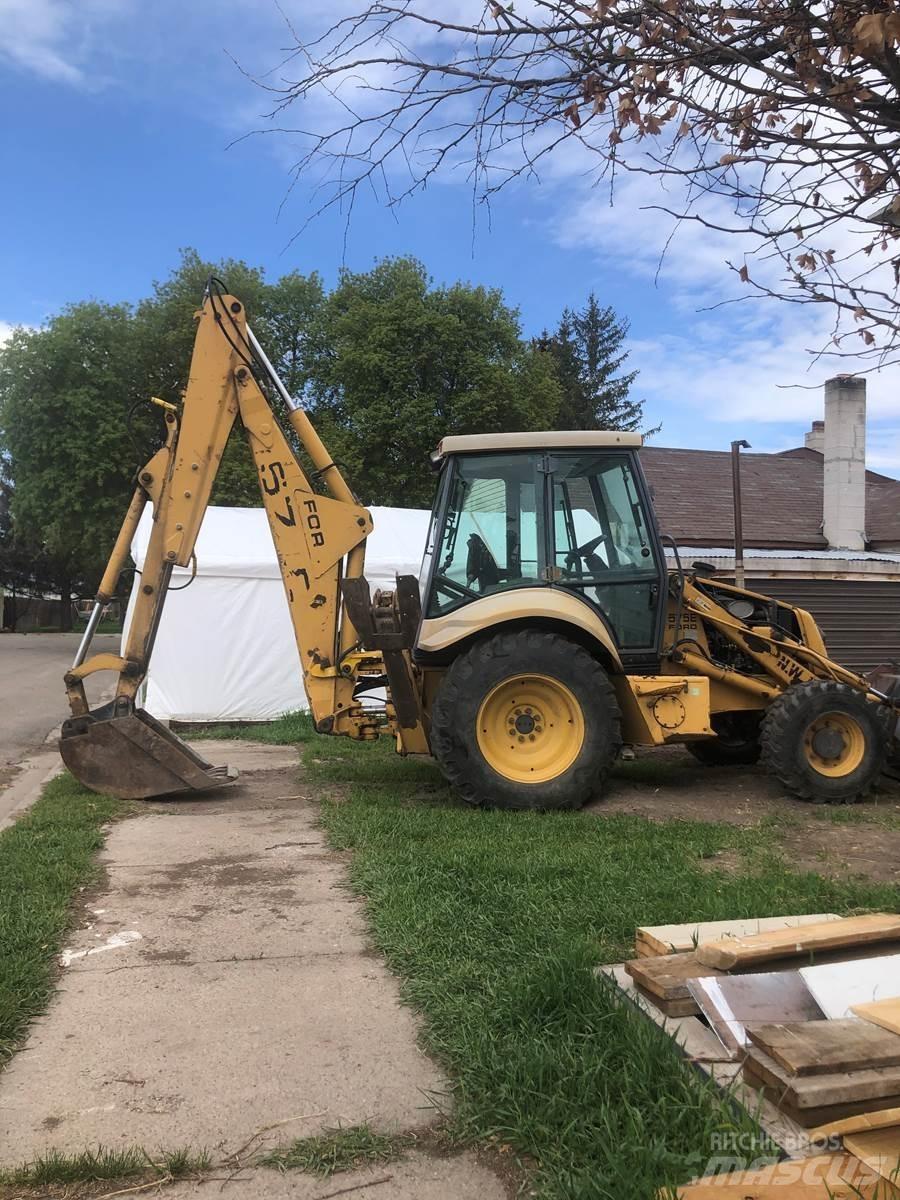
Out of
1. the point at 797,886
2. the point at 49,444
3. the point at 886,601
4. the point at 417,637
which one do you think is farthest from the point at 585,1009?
the point at 49,444

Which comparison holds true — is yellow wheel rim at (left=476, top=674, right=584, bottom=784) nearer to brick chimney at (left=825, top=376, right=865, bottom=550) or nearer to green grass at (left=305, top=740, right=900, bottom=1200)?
green grass at (left=305, top=740, right=900, bottom=1200)

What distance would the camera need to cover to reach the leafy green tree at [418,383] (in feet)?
83.5

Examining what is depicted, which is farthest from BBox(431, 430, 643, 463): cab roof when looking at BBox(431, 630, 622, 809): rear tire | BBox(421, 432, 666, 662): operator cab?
BBox(431, 630, 622, 809): rear tire

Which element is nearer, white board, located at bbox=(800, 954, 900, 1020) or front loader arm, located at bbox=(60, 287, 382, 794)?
white board, located at bbox=(800, 954, 900, 1020)

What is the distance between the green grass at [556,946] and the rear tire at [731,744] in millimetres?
2208

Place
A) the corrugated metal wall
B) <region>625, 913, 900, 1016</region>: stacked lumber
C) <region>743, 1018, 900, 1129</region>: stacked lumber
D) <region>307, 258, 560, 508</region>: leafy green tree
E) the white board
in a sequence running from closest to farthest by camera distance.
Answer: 1. <region>743, 1018, 900, 1129</region>: stacked lumber
2. the white board
3. <region>625, 913, 900, 1016</region>: stacked lumber
4. the corrugated metal wall
5. <region>307, 258, 560, 508</region>: leafy green tree

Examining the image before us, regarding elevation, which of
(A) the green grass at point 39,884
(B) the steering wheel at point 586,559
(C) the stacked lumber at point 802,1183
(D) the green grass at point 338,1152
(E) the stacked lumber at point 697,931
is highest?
(B) the steering wheel at point 586,559

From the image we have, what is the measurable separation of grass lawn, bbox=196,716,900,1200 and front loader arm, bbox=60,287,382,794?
1.21m

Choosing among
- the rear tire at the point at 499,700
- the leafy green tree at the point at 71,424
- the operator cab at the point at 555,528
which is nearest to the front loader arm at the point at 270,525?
the operator cab at the point at 555,528

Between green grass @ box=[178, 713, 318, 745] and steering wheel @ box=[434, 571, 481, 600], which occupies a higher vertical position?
steering wheel @ box=[434, 571, 481, 600]

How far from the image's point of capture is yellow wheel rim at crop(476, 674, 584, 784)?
22.8 ft

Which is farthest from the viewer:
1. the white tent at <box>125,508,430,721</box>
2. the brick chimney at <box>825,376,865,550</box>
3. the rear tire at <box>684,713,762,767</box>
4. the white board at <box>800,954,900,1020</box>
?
the brick chimney at <box>825,376,865,550</box>

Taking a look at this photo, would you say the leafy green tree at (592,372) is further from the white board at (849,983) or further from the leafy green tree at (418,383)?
the white board at (849,983)

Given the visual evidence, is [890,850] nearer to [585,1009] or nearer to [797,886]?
[797,886]
